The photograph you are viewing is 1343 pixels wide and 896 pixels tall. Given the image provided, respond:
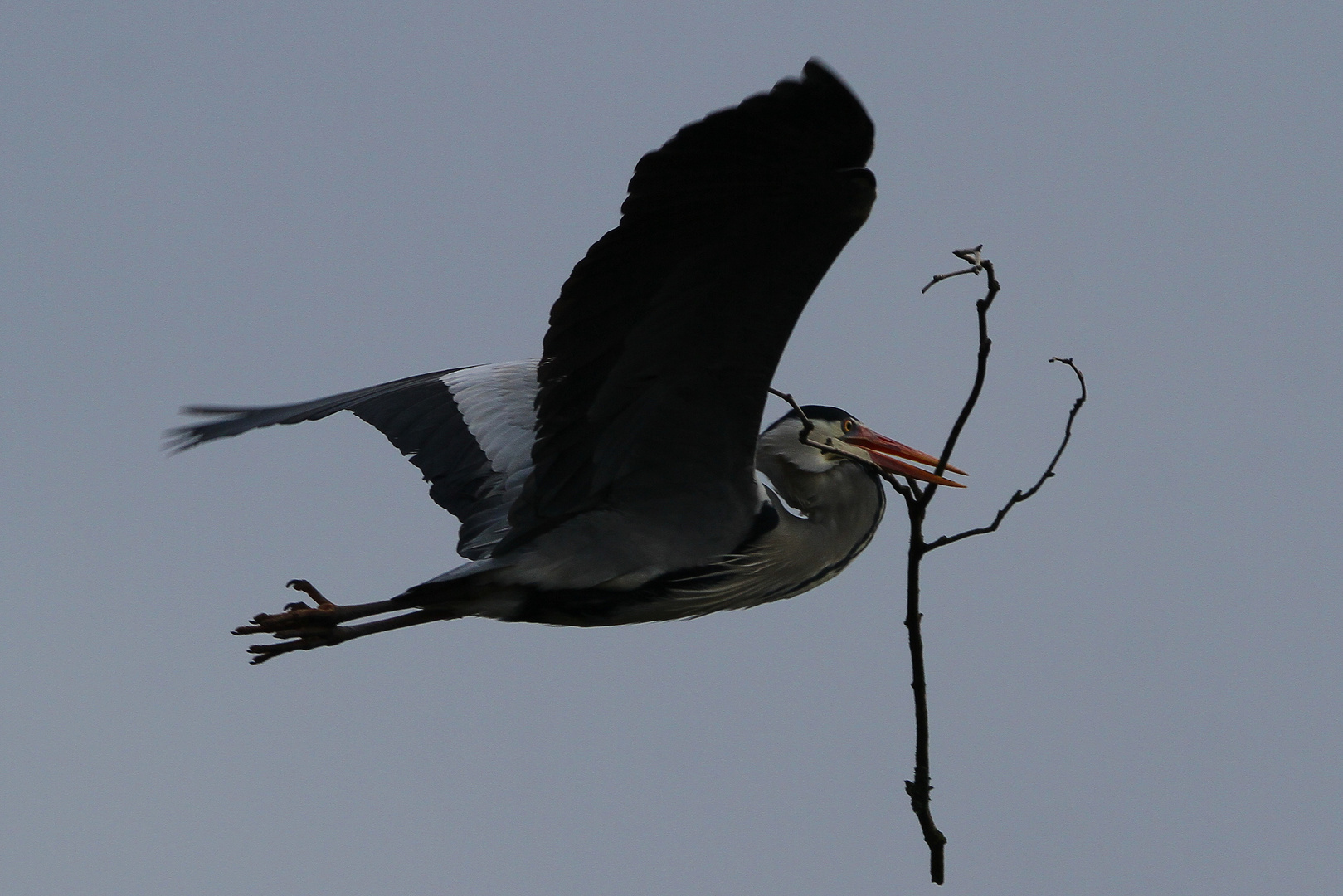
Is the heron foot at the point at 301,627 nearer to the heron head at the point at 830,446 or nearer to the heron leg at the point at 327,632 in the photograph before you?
the heron leg at the point at 327,632

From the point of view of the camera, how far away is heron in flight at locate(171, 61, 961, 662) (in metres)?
4.02

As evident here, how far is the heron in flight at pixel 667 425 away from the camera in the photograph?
4016 millimetres

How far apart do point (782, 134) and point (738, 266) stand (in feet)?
1.65

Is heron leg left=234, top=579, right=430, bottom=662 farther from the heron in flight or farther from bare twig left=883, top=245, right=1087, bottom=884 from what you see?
bare twig left=883, top=245, right=1087, bottom=884

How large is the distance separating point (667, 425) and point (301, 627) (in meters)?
1.63

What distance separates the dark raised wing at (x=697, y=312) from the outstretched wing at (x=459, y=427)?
0.72 meters

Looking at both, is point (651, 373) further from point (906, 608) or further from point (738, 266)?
point (906, 608)

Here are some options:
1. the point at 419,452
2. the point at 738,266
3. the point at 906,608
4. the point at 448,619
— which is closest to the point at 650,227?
the point at 738,266

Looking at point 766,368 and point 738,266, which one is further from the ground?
point 738,266

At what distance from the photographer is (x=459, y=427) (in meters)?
6.38

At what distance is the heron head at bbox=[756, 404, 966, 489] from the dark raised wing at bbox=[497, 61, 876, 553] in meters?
0.66

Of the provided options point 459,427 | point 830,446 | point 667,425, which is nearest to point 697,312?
point 667,425

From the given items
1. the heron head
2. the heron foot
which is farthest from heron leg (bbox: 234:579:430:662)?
the heron head

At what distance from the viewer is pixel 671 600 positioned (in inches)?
213
